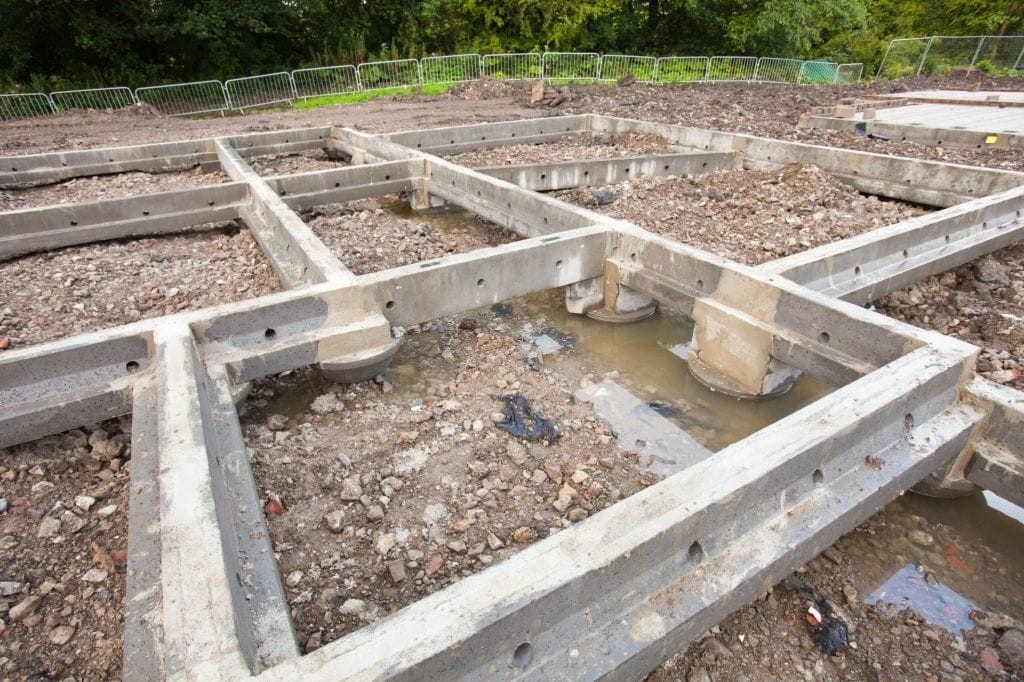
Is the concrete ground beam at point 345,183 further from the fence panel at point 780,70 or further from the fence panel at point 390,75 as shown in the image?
the fence panel at point 780,70

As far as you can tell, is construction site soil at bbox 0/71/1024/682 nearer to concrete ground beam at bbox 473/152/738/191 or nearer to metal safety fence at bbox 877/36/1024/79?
concrete ground beam at bbox 473/152/738/191

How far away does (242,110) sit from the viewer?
18062mm

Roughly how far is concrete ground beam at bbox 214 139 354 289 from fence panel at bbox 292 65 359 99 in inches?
632

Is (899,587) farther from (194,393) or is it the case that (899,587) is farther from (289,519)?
(194,393)

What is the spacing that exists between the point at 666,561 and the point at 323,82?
2353cm

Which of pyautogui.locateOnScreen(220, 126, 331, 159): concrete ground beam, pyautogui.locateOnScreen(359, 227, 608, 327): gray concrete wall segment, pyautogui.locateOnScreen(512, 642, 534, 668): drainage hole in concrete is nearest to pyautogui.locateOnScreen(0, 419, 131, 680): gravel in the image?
pyautogui.locateOnScreen(512, 642, 534, 668): drainage hole in concrete

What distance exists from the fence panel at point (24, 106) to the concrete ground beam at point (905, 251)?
21.4 metres

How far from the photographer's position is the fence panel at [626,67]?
23219mm

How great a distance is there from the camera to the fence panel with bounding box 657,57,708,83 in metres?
23.6

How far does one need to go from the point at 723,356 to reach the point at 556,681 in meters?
2.89

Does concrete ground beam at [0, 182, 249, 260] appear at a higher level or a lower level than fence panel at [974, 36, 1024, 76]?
lower

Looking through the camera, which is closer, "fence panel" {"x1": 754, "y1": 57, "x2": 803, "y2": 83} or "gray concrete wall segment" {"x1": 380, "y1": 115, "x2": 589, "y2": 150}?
"gray concrete wall segment" {"x1": 380, "y1": 115, "x2": 589, "y2": 150}

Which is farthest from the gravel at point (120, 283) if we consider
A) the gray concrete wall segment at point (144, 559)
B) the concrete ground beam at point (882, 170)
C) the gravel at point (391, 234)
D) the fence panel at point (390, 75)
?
the fence panel at point (390, 75)

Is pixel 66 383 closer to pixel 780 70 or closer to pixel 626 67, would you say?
pixel 626 67
